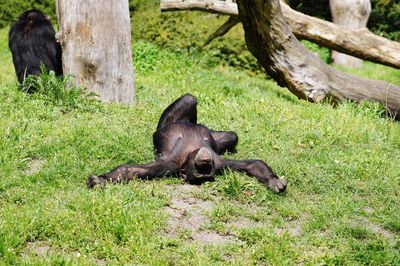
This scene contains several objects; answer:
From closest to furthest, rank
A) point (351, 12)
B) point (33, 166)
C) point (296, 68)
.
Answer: point (33, 166) → point (296, 68) → point (351, 12)

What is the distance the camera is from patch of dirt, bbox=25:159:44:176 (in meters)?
5.95

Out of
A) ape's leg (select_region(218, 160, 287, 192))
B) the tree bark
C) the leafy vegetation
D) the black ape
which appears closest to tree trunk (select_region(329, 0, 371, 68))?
the leafy vegetation

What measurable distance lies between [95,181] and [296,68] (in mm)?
4656

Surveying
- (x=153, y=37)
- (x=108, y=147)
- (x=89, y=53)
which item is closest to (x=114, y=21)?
(x=89, y=53)

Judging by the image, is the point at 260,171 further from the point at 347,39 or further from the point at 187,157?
the point at 347,39

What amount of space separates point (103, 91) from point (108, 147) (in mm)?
1672

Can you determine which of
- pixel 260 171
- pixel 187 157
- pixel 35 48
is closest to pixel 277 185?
pixel 260 171

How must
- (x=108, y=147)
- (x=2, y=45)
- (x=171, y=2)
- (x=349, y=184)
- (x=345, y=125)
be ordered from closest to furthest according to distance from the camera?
(x=349, y=184) < (x=108, y=147) < (x=345, y=125) < (x=171, y=2) < (x=2, y=45)

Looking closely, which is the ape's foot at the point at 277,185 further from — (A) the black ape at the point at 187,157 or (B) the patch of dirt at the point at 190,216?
(B) the patch of dirt at the point at 190,216

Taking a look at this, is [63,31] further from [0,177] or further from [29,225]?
[29,225]

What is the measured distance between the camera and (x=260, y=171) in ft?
19.4

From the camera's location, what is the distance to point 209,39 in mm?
11836

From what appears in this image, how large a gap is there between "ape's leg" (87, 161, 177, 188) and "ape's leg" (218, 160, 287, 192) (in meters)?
0.50

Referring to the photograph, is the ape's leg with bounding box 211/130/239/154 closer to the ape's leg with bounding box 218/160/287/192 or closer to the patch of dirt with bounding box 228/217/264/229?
the ape's leg with bounding box 218/160/287/192
